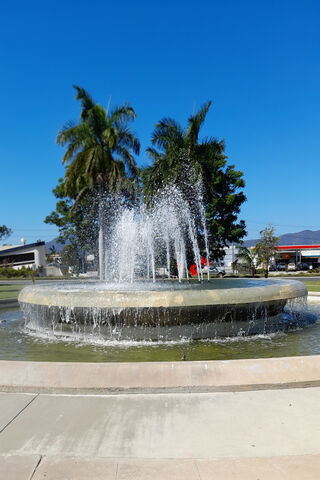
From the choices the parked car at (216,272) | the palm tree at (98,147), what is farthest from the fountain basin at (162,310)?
the parked car at (216,272)

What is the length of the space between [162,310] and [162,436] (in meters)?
3.26

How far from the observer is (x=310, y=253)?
7562 centimetres

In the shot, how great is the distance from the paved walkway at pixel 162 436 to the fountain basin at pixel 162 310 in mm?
2337

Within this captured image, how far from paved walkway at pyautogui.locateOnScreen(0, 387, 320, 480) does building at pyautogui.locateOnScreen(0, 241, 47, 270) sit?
69521 millimetres

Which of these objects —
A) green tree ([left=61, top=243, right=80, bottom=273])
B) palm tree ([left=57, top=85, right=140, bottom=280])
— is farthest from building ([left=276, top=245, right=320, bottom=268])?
palm tree ([left=57, top=85, right=140, bottom=280])

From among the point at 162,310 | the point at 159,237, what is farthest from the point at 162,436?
the point at 159,237

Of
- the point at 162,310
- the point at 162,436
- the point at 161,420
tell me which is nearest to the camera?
the point at 162,436

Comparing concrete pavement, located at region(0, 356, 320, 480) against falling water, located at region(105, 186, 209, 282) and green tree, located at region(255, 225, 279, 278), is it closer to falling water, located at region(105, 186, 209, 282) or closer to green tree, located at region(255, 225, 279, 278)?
falling water, located at region(105, 186, 209, 282)

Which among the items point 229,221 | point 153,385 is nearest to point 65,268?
point 229,221

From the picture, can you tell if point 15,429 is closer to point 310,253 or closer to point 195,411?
point 195,411

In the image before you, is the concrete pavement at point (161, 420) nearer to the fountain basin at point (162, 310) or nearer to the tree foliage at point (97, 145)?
the fountain basin at point (162, 310)

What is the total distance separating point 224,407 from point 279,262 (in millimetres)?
79043

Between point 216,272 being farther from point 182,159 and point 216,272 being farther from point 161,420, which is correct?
point 161,420

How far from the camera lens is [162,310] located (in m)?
6.20
